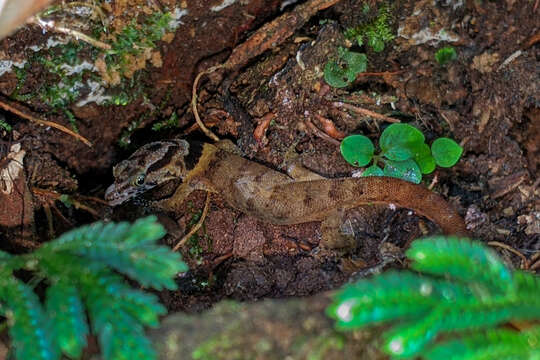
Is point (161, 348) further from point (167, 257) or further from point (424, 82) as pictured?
point (424, 82)

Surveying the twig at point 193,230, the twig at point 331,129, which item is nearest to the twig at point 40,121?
the twig at point 193,230

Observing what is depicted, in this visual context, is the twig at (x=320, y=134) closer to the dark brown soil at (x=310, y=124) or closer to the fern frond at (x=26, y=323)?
the dark brown soil at (x=310, y=124)

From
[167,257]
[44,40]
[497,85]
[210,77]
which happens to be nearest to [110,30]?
[44,40]

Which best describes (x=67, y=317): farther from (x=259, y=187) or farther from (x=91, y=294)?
(x=259, y=187)

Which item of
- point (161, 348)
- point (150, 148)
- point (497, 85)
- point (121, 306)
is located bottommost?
point (497, 85)

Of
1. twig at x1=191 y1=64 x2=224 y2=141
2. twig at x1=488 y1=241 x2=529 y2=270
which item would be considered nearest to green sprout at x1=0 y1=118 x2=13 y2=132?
twig at x1=191 y1=64 x2=224 y2=141

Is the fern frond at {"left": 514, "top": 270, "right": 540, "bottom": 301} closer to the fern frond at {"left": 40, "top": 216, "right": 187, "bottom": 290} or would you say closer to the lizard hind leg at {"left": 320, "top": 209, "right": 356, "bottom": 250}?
the fern frond at {"left": 40, "top": 216, "right": 187, "bottom": 290}
